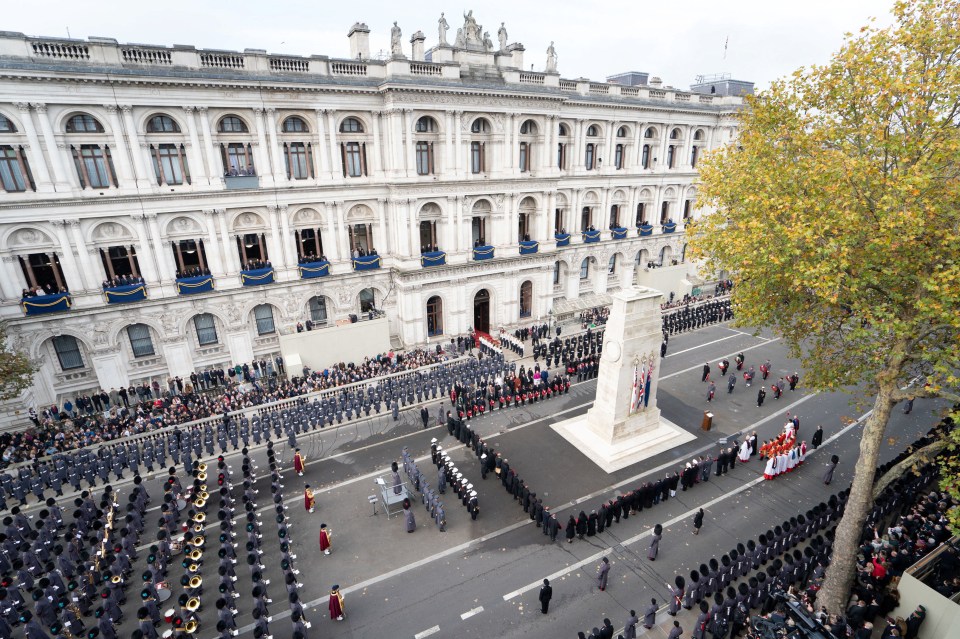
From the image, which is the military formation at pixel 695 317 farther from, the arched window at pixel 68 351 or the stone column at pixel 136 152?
the arched window at pixel 68 351

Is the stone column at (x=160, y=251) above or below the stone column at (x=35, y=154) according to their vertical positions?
below

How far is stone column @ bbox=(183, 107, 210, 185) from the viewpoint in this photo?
25.4 m

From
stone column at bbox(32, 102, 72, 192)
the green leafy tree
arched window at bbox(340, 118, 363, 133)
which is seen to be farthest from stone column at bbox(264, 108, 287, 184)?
the green leafy tree

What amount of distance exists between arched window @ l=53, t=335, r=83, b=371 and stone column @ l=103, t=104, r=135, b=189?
29.3ft

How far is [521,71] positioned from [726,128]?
81.9ft

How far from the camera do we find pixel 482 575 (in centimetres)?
1527

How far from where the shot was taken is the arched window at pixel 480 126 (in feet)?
105

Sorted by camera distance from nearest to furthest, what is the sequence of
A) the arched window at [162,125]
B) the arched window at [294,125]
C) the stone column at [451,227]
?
the arched window at [162,125]
the arched window at [294,125]
the stone column at [451,227]

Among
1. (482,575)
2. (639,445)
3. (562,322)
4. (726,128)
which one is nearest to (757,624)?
(482,575)

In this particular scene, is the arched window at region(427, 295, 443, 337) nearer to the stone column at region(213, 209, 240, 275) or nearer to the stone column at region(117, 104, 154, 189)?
the stone column at region(213, 209, 240, 275)

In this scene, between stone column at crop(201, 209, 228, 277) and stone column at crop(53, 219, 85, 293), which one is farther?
stone column at crop(201, 209, 228, 277)

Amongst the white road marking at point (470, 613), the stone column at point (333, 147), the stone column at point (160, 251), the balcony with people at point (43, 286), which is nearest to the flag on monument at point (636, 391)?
the white road marking at point (470, 613)

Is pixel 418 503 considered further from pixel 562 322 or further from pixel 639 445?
pixel 562 322

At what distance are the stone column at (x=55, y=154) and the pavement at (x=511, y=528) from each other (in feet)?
51.9
